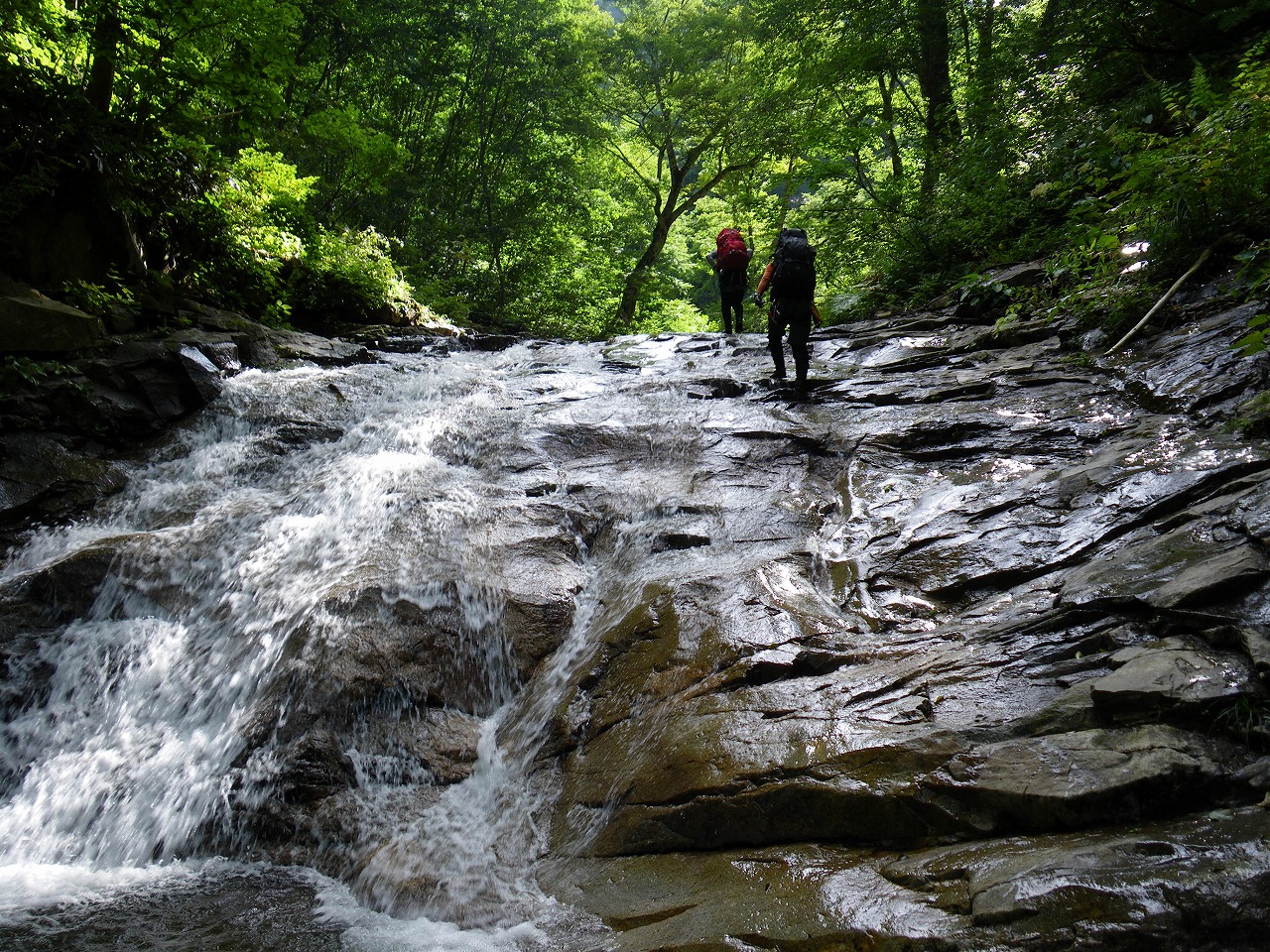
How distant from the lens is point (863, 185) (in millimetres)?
13797

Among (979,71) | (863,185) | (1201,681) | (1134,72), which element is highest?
(979,71)

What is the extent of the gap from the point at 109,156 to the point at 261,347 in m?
2.95

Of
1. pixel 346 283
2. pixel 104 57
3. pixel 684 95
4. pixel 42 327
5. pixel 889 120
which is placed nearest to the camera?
pixel 42 327

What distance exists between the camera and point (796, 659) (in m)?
4.08

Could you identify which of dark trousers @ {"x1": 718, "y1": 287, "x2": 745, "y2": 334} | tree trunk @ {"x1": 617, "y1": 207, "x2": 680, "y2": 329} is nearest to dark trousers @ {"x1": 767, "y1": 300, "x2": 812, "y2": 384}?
dark trousers @ {"x1": 718, "y1": 287, "x2": 745, "y2": 334}

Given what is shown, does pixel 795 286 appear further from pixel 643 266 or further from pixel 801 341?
pixel 643 266

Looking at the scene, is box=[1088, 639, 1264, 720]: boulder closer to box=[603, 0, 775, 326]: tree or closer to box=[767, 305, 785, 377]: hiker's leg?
box=[767, 305, 785, 377]: hiker's leg

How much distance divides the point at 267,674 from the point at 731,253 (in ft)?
34.9

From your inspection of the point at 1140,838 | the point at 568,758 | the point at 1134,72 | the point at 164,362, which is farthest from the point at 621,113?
the point at 1140,838

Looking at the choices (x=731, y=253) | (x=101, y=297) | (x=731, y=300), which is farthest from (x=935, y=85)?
(x=101, y=297)

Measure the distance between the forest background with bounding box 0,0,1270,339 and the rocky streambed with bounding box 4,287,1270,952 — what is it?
7.50 ft

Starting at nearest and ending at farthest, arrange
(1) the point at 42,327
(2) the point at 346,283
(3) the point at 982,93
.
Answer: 1. (1) the point at 42,327
2. (3) the point at 982,93
3. (2) the point at 346,283

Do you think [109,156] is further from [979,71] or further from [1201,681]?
[979,71]

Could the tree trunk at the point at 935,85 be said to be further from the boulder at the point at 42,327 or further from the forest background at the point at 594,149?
the boulder at the point at 42,327
